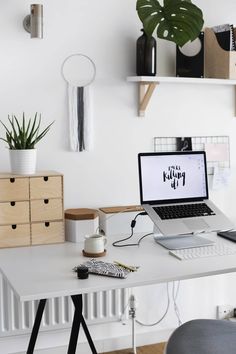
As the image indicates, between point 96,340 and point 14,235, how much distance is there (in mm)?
852

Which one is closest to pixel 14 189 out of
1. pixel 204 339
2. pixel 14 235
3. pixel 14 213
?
pixel 14 213

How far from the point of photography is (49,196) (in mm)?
2352

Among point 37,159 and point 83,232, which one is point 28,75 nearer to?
point 37,159

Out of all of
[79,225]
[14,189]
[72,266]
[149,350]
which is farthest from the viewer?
[149,350]

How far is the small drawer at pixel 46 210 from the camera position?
233 centimetres

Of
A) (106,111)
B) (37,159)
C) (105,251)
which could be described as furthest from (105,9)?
(105,251)

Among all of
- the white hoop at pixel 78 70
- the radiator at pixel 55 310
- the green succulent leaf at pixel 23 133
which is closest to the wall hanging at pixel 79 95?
the white hoop at pixel 78 70

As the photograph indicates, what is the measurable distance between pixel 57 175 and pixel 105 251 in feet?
1.42

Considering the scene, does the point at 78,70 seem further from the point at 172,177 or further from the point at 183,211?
the point at 183,211

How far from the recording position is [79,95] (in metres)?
2.58

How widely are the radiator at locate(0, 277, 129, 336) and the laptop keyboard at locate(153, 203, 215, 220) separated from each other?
1.96ft

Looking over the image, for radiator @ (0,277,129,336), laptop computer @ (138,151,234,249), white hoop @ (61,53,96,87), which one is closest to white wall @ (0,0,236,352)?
white hoop @ (61,53,96,87)

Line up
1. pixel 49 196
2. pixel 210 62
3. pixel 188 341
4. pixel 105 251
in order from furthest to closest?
1. pixel 210 62
2. pixel 49 196
3. pixel 105 251
4. pixel 188 341

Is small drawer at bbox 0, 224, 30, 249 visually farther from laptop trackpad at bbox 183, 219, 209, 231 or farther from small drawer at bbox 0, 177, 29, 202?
laptop trackpad at bbox 183, 219, 209, 231
